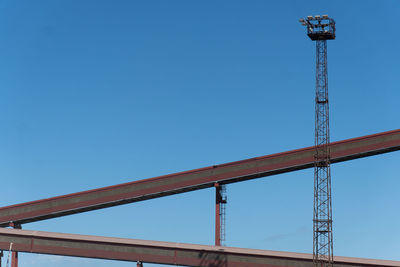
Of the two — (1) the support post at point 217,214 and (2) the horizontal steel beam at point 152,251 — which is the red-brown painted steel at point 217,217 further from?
(2) the horizontal steel beam at point 152,251

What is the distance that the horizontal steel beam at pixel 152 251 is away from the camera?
73.2 metres

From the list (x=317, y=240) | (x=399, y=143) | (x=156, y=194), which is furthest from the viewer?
(x=156, y=194)

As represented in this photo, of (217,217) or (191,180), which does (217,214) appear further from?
(191,180)

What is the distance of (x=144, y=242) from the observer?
255 feet

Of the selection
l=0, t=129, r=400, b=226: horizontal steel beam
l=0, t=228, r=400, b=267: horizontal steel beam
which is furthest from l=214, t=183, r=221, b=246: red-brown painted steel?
l=0, t=129, r=400, b=226: horizontal steel beam

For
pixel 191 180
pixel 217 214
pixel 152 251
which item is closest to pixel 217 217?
pixel 217 214

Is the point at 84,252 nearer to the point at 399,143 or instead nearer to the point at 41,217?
the point at 41,217

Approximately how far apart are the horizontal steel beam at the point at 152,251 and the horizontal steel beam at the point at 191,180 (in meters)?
3.84

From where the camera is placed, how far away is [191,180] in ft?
263

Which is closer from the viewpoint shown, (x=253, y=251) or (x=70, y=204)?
(x=253, y=251)

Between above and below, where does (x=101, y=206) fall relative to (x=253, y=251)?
above

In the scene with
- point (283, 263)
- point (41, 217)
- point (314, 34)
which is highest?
point (314, 34)

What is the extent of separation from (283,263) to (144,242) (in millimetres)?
17491

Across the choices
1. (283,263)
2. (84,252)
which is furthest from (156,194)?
(283,263)
